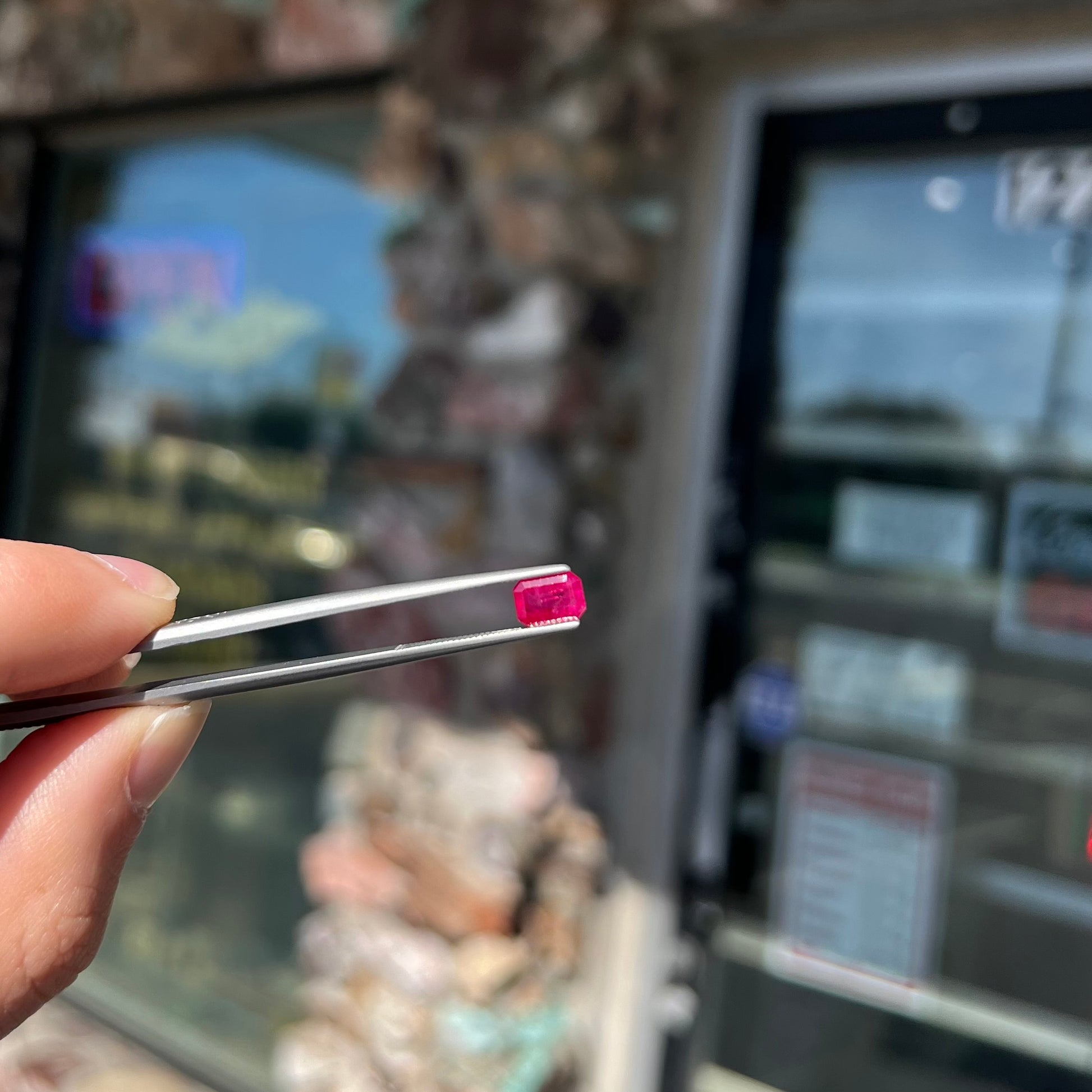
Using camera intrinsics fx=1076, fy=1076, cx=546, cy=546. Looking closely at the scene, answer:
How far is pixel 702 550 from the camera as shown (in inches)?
73.2

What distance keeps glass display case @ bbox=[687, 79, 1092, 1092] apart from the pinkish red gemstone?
119cm

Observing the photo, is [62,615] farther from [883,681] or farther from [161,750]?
[883,681]

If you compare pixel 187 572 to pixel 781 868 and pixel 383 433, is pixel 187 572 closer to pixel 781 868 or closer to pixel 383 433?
pixel 383 433

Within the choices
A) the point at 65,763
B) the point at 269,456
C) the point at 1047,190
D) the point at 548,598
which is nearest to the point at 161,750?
the point at 65,763

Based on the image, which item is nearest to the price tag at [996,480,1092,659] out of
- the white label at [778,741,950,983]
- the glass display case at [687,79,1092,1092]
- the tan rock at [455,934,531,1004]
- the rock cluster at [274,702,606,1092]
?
the glass display case at [687,79,1092,1092]

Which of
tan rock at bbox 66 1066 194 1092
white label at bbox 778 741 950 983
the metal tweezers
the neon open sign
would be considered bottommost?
tan rock at bbox 66 1066 194 1092

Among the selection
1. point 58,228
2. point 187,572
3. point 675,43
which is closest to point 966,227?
point 675,43

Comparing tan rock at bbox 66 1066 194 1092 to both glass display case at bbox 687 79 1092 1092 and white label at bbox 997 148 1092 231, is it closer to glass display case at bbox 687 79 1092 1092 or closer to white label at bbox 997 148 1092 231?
glass display case at bbox 687 79 1092 1092

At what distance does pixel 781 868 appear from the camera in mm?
1812

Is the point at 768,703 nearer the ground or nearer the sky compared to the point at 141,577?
nearer the ground

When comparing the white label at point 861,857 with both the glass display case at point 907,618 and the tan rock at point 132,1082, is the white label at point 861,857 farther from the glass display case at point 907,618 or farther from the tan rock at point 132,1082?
the tan rock at point 132,1082

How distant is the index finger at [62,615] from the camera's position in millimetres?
537

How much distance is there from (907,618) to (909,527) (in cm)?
14

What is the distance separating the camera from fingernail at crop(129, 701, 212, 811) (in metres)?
0.57
